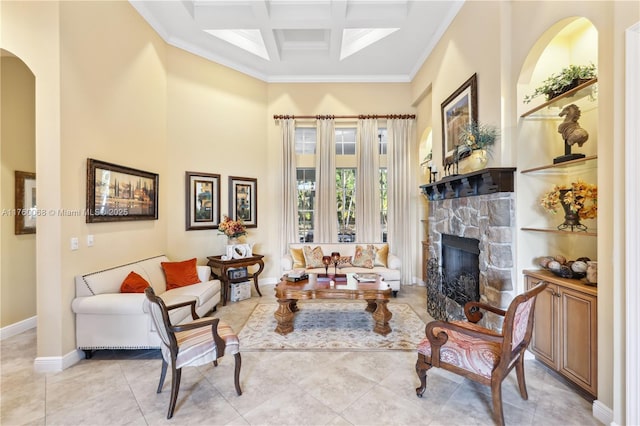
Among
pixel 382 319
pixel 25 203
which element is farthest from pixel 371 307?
pixel 25 203

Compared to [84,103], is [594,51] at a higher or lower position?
higher

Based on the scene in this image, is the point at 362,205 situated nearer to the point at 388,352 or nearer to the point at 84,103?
the point at 388,352

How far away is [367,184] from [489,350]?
4.16 metres

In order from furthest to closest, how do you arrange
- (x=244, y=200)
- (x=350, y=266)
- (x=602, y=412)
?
1. (x=244, y=200)
2. (x=350, y=266)
3. (x=602, y=412)

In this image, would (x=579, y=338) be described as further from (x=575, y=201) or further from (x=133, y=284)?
(x=133, y=284)

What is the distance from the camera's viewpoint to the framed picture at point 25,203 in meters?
3.45

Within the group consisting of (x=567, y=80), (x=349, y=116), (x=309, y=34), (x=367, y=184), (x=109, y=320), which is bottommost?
(x=109, y=320)

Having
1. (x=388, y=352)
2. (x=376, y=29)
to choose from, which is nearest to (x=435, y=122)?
(x=376, y=29)

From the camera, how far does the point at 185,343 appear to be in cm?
219

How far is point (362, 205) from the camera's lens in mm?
5824

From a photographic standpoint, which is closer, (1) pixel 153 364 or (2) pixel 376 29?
(1) pixel 153 364

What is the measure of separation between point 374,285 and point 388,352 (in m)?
0.87
